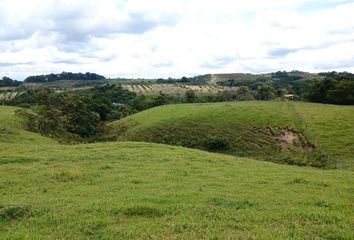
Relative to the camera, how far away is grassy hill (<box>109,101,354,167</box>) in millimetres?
55575

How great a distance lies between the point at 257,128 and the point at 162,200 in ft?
163

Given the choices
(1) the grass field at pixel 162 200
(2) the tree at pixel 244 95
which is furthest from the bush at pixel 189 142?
(2) the tree at pixel 244 95

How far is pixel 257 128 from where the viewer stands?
6212 centimetres

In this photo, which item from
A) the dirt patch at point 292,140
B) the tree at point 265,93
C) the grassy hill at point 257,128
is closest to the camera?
the grassy hill at point 257,128

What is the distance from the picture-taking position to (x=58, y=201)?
14484 mm

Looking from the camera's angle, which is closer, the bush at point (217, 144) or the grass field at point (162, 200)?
the grass field at point (162, 200)

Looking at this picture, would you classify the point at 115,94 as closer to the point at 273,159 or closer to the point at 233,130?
the point at 233,130

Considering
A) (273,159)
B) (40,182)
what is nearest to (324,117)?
(273,159)

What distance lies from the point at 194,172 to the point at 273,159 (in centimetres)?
2851

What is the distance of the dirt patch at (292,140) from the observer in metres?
55.7

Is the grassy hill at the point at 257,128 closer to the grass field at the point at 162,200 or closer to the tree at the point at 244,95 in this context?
the grass field at the point at 162,200

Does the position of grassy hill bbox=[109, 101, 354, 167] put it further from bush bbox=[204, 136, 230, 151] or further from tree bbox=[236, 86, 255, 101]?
tree bbox=[236, 86, 255, 101]

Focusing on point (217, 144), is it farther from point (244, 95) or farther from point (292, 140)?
point (244, 95)

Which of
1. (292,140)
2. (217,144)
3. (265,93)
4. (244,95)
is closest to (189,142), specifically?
(217,144)
